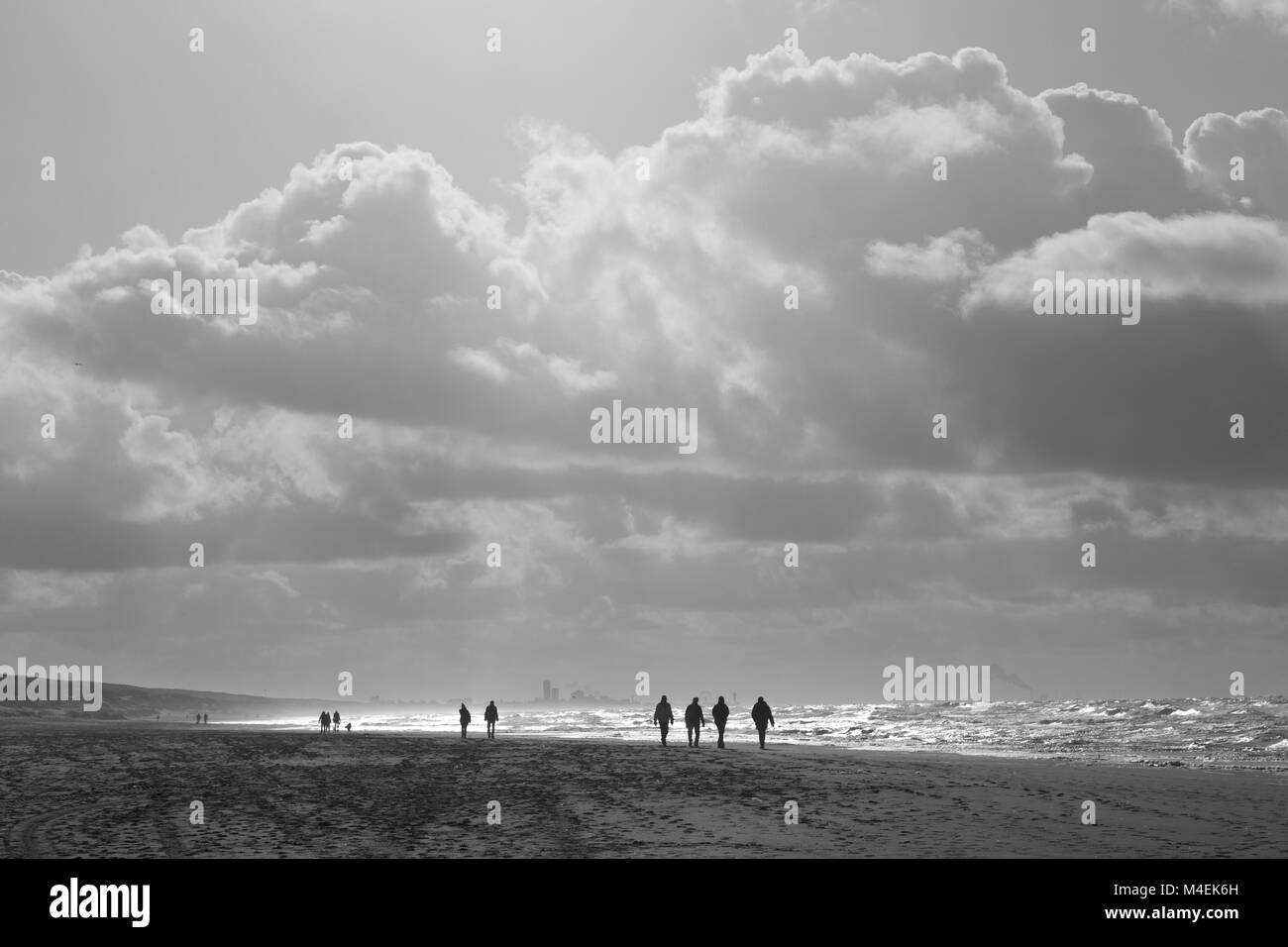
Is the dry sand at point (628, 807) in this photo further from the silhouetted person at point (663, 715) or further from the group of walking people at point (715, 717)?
the silhouetted person at point (663, 715)

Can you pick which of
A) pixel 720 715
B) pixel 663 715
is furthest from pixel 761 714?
pixel 663 715

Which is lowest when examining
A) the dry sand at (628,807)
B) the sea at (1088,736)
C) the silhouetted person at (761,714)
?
the sea at (1088,736)

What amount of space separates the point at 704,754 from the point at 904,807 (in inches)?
708

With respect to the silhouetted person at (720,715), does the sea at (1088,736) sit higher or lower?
lower

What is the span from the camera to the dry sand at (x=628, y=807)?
17.8 metres

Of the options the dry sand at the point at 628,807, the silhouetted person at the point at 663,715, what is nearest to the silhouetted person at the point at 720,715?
the silhouetted person at the point at 663,715

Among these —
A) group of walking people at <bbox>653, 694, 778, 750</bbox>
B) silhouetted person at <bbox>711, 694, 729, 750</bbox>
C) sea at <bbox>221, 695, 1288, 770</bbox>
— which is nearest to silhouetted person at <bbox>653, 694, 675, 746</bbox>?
group of walking people at <bbox>653, 694, 778, 750</bbox>

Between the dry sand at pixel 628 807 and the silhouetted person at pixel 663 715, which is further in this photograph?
the silhouetted person at pixel 663 715

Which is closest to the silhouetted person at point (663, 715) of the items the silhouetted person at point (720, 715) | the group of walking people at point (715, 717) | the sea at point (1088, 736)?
the group of walking people at point (715, 717)

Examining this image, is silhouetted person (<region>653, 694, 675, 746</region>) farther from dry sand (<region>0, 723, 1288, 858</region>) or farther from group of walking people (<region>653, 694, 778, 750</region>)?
dry sand (<region>0, 723, 1288, 858</region>)

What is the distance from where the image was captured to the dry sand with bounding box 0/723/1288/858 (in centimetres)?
1781
